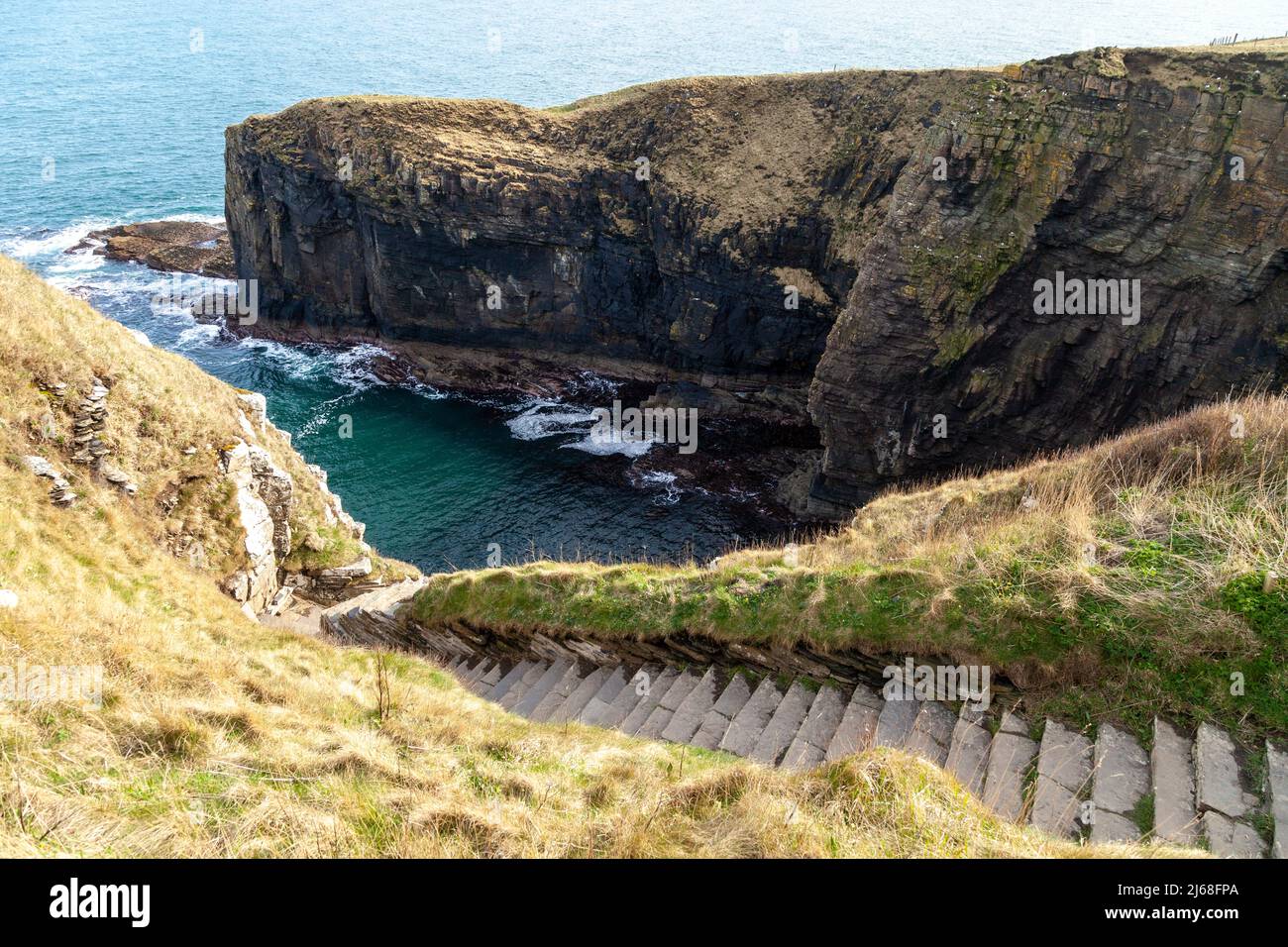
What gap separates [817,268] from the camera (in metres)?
49.0

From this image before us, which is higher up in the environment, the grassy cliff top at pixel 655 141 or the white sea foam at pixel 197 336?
the grassy cliff top at pixel 655 141

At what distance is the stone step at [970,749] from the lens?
27.1 feet

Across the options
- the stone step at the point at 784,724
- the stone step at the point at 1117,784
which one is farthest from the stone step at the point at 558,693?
the stone step at the point at 1117,784

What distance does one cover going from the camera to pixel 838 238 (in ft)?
155

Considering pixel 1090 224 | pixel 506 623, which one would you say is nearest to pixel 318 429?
pixel 506 623

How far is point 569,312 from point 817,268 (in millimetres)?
18259

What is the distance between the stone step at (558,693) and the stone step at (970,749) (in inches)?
241

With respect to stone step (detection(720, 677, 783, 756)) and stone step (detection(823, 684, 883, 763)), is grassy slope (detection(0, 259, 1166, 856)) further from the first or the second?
stone step (detection(823, 684, 883, 763))

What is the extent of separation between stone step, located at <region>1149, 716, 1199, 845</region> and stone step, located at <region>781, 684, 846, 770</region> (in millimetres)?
3360

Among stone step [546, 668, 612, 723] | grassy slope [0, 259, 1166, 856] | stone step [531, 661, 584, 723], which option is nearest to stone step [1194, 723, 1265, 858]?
grassy slope [0, 259, 1166, 856]

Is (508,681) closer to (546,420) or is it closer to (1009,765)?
(1009,765)

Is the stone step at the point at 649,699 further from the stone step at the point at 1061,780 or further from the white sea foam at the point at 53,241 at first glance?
the white sea foam at the point at 53,241
